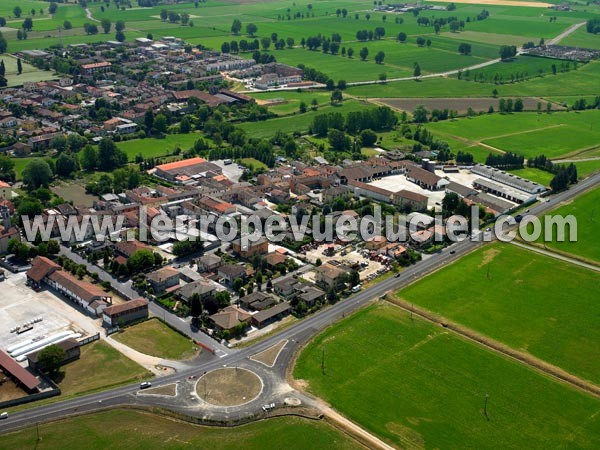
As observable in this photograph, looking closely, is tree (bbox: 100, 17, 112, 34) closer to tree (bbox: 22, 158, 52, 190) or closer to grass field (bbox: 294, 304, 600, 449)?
tree (bbox: 22, 158, 52, 190)

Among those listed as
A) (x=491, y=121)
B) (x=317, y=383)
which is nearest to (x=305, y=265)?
(x=317, y=383)

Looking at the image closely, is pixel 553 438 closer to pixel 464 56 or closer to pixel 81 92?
pixel 81 92

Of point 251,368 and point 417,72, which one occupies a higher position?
point 417,72

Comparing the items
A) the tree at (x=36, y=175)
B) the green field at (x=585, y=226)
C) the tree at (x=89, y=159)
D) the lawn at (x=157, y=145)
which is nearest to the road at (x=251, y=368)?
the green field at (x=585, y=226)

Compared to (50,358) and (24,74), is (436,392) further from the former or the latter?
(24,74)

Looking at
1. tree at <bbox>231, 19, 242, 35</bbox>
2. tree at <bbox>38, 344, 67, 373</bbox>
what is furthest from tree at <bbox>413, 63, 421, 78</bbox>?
tree at <bbox>38, 344, 67, 373</bbox>

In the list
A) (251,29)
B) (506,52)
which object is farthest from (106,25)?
(506,52)
